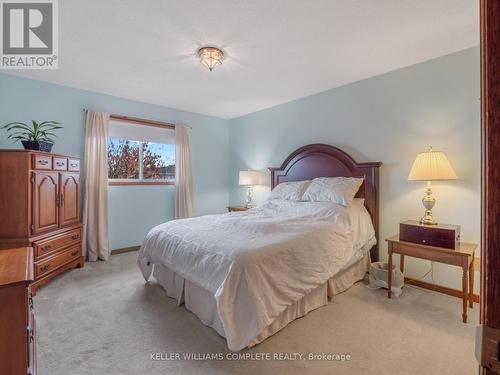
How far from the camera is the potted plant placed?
9.12 feet

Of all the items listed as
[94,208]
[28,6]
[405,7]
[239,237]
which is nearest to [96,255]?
[94,208]

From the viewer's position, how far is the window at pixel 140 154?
4094mm

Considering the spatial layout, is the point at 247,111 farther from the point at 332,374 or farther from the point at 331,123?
the point at 332,374

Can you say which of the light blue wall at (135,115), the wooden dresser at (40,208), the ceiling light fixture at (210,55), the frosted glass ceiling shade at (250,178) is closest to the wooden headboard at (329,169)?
the frosted glass ceiling shade at (250,178)

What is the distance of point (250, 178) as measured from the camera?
4465 millimetres

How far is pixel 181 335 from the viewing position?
6.32 ft

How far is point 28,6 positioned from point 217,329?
3025mm

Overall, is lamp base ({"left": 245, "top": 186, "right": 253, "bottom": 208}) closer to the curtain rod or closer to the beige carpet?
the curtain rod

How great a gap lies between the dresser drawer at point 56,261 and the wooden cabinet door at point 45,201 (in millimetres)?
335

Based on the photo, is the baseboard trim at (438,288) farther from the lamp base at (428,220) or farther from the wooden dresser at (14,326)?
the wooden dresser at (14,326)

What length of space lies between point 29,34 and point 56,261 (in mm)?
2366

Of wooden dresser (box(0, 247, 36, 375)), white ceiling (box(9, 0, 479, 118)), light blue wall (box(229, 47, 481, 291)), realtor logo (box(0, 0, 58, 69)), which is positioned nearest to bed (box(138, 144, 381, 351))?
light blue wall (box(229, 47, 481, 291))

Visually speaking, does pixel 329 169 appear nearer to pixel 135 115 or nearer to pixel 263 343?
pixel 263 343

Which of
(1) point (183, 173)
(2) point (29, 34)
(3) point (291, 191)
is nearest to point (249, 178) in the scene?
(3) point (291, 191)
